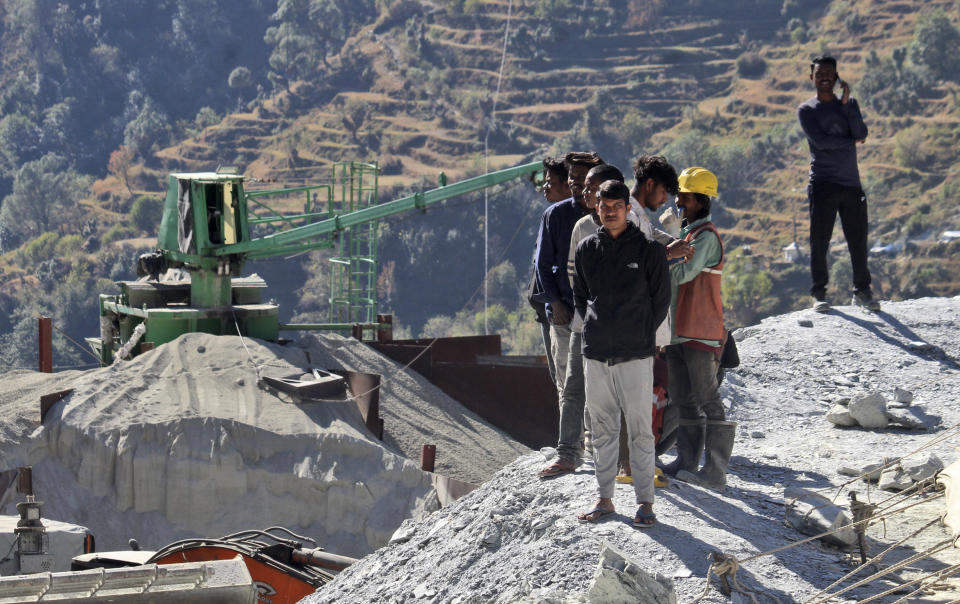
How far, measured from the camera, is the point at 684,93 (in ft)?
273

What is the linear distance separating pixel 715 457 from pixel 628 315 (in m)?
1.30

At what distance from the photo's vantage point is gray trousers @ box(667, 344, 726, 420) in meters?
6.45

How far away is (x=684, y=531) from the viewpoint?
560 cm

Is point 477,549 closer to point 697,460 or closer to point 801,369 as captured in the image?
point 697,460

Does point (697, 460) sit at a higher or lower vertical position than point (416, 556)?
higher

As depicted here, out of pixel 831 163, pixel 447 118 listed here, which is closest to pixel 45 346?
pixel 831 163

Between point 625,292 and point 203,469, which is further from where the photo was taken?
point 203,469

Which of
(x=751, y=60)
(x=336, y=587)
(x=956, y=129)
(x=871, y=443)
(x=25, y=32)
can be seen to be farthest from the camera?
(x=25, y=32)

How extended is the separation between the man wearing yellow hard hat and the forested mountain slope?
5175cm

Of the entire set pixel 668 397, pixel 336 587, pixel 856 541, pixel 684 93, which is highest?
pixel 684 93

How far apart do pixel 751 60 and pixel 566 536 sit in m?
79.8

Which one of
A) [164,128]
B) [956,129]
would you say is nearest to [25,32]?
[164,128]

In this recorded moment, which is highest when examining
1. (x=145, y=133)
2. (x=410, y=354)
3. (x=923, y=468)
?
(x=145, y=133)

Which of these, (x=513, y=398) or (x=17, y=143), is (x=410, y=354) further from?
(x=17, y=143)
